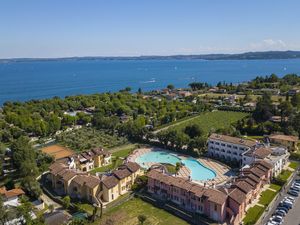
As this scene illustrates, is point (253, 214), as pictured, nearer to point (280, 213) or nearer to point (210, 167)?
point (280, 213)

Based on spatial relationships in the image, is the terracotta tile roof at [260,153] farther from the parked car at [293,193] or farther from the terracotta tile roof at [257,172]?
the parked car at [293,193]

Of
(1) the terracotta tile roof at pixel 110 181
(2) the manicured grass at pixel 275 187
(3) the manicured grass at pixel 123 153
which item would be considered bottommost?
(3) the manicured grass at pixel 123 153

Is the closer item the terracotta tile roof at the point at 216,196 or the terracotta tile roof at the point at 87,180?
the terracotta tile roof at the point at 216,196

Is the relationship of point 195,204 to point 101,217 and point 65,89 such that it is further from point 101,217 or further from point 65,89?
point 65,89

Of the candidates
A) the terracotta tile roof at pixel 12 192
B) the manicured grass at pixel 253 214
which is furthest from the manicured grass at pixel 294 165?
the terracotta tile roof at pixel 12 192

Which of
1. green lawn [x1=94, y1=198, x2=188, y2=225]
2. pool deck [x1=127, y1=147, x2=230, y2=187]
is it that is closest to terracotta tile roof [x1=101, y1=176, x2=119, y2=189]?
green lawn [x1=94, y1=198, x2=188, y2=225]

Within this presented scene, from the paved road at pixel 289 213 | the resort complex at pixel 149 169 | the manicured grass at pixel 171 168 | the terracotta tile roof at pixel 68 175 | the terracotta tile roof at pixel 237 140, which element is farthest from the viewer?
the terracotta tile roof at pixel 237 140
